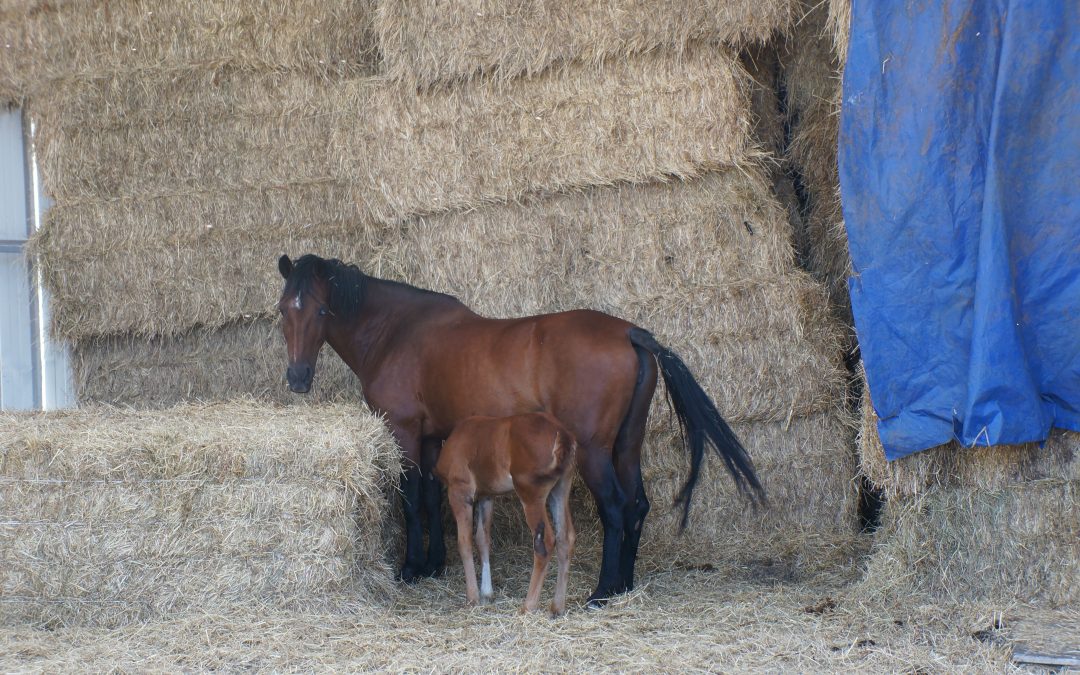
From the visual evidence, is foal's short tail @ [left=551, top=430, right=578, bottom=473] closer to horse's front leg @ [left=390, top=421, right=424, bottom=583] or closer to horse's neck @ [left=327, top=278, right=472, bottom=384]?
horse's front leg @ [left=390, top=421, right=424, bottom=583]

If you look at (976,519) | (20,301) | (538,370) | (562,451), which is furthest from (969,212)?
(20,301)

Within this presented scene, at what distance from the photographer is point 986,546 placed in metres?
4.38

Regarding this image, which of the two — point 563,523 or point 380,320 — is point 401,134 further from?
point 563,523

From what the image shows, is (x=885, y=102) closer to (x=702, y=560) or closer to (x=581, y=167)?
(x=581, y=167)

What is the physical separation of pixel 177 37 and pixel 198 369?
2073 millimetres

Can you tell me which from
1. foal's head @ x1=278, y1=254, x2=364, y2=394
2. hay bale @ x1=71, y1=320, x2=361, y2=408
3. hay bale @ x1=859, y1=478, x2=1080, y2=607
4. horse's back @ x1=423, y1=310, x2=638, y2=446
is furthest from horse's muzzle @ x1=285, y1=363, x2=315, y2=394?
hay bale @ x1=859, y1=478, x2=1080, y2=607

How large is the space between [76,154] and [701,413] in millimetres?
4319

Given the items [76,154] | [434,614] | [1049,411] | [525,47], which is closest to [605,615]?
[434,614]

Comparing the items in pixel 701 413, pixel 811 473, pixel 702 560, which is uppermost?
pixel 701 413

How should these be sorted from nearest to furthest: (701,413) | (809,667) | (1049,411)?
1. (809,667)
2. (1049,411)
3. (701,413)

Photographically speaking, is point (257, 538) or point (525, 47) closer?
point (257, 538)

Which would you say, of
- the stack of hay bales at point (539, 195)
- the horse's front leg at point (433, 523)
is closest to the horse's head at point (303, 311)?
the stack of hay bales at point (539, 195)

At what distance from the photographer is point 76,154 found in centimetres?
648

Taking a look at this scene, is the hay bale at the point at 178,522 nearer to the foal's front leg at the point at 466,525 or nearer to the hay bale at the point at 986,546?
the foal's front leg at the point at 466,525
